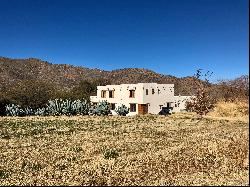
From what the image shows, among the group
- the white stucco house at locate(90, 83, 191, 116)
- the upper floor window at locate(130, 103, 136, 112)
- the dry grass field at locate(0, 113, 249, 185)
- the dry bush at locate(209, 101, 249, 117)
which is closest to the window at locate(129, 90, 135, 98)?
the white stucco house at locate(90, 83, 191, 116)

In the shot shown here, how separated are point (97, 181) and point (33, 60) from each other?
147127 mm

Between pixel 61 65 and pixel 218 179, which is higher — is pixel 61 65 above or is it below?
above

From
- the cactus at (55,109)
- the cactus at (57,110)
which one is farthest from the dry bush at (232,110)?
the cactus at (55,109)

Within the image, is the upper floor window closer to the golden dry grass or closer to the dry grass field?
the golden dry grass

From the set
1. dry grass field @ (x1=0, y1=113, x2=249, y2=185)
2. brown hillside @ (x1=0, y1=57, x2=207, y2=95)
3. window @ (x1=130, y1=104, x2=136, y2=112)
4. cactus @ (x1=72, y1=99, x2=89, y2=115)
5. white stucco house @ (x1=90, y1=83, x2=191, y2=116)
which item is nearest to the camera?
dry grass field @ (x1=0, y1=113, x2=249, y2=185)

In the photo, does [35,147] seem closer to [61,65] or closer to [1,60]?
[1,60]

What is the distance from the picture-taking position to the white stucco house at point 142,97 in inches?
2261

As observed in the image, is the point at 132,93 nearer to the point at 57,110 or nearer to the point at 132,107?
the point at 132,107

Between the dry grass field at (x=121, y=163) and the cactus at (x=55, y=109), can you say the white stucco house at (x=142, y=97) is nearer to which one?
the cactus at (x=55, y=109)

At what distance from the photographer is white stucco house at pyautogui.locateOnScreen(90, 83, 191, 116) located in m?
57.4

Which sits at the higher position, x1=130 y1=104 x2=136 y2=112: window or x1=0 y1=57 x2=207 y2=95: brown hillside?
x1=0 y1=57 x2=207 y2=95: brown hillside

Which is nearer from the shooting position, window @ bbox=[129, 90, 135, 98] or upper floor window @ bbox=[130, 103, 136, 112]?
upper floor window @ bbox=[130, 103, 136, 112]

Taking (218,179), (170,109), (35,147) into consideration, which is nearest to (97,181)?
(218,179)

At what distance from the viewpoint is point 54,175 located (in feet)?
40.7
